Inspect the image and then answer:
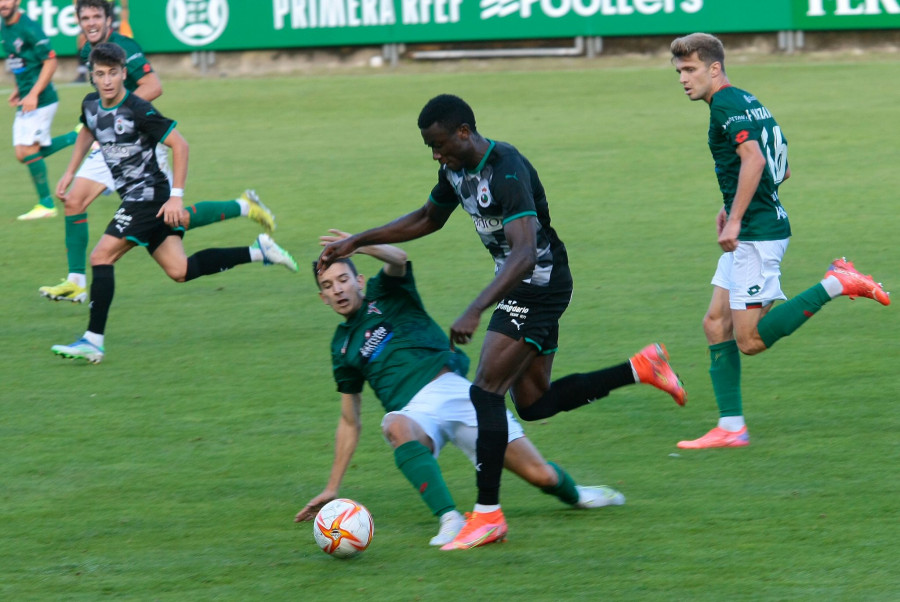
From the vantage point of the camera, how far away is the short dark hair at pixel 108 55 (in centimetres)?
812

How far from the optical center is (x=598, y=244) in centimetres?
1121

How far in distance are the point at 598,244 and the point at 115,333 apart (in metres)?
4.25

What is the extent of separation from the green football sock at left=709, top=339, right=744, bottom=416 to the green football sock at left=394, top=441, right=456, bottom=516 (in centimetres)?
186

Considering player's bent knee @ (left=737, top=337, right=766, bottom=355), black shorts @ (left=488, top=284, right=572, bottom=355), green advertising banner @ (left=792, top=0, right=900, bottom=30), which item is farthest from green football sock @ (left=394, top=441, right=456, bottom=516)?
green advertising banner @ (left=792, top=0, right=900, bottom=30)

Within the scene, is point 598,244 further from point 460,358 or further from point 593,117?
point 593,117

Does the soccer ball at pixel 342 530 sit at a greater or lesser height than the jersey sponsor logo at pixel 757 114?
lesser

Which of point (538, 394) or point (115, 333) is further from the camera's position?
point (115, 333)

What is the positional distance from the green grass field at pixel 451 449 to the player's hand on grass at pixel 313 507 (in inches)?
3.3

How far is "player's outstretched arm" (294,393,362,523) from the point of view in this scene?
5.35 meters

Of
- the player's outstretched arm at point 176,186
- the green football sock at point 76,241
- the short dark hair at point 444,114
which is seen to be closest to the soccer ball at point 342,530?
the short dark hair at point 444,114

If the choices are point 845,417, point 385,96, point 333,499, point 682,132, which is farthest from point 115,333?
point 385,96

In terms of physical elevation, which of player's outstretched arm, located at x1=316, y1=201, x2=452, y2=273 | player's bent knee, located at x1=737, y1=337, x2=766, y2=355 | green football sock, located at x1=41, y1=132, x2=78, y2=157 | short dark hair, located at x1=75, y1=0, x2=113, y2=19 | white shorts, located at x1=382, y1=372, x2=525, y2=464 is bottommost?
green football sock, located at x1=41, y1=132, x2=78, y2=157

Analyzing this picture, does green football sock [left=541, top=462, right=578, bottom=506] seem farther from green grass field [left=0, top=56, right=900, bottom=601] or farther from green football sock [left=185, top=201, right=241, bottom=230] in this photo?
green football sock [left=185, top=201, right=241, bottom=230]

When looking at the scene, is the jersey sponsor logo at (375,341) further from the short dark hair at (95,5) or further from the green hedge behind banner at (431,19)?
the green hedge behind banner at (431,19)
